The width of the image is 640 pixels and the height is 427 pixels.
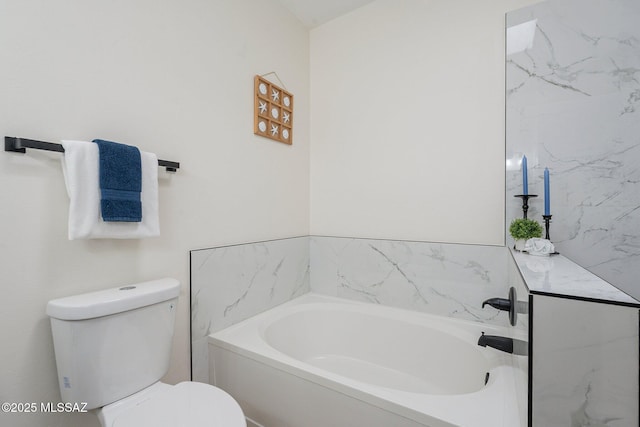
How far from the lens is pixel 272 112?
199 cm

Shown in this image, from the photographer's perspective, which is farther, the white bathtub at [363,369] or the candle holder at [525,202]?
the candle holder at [525,202]

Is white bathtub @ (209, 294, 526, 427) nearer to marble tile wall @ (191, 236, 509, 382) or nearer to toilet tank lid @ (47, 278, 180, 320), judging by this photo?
marble tile wall @ (191, 236, 509, 382)

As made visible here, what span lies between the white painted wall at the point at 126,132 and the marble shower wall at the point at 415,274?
54 centimetres

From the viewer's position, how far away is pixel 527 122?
156cm

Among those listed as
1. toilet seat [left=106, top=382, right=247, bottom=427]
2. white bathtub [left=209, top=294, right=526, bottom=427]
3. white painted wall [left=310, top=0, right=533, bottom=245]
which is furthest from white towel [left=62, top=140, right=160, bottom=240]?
white painted wall [left=310, top=0, right=533, bottom=245]

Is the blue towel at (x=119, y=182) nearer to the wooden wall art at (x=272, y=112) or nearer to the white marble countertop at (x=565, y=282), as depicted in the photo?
the wooden wall art at (x=272, y=112)

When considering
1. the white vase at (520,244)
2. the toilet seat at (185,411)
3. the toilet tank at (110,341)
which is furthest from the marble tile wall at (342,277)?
the toilet seat at (185,411)

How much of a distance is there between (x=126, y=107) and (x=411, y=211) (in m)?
1.67

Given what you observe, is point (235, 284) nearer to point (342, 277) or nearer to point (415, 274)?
point (342, 277)

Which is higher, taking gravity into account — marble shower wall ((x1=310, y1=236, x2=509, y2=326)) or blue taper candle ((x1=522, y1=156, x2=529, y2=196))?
blue taper candle ((x1=522, y1=156, x2=529, y2=196))

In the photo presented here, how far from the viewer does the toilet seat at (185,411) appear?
3.03 ft

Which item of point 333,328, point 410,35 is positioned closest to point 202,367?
point 333,328

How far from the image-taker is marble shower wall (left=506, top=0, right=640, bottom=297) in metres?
1.35

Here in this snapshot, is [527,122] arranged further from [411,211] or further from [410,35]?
[410,35]
